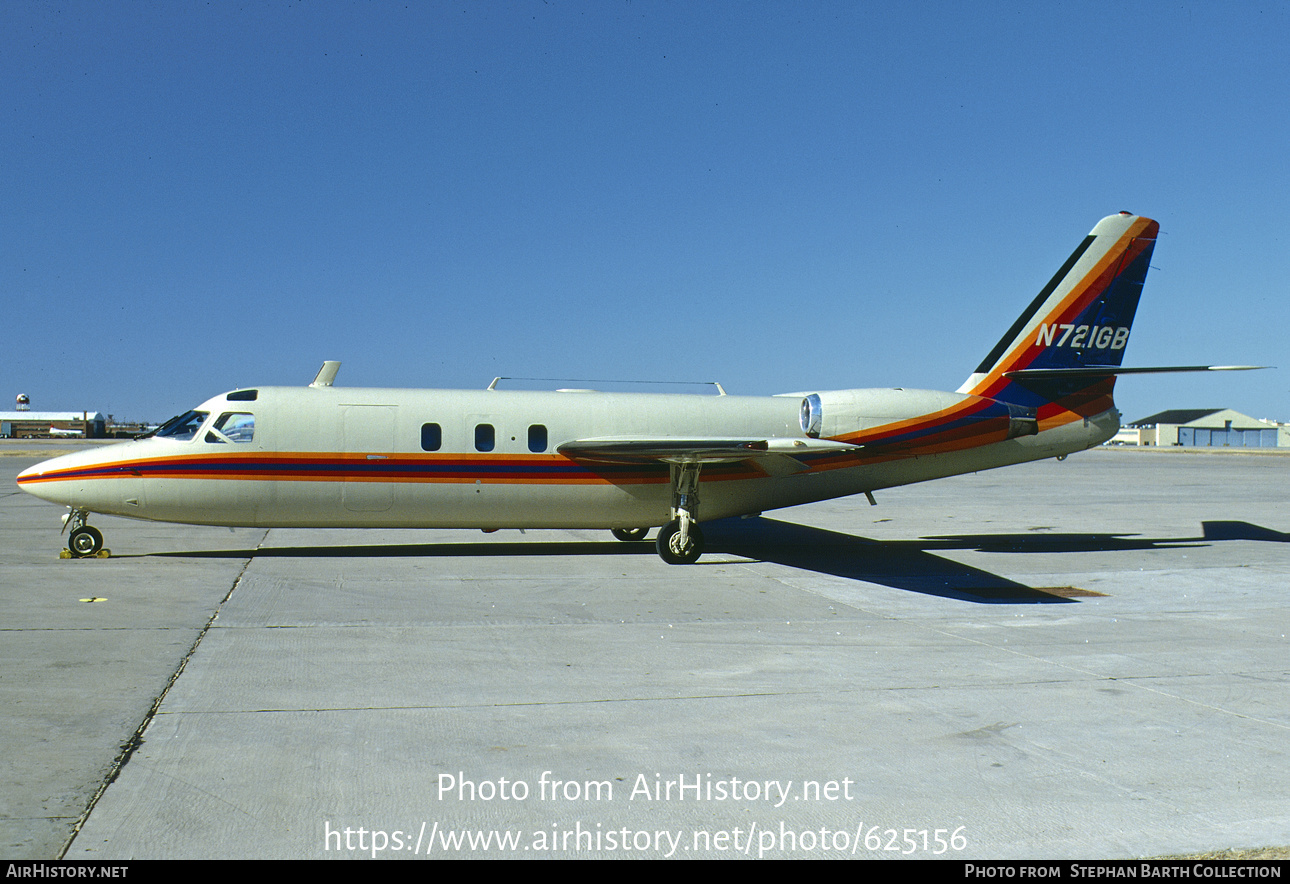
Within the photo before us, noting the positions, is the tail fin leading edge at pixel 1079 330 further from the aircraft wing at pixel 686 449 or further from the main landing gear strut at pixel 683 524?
the main landing gear strut at pixel 683 524

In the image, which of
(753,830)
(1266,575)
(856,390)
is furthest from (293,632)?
(1266,575)

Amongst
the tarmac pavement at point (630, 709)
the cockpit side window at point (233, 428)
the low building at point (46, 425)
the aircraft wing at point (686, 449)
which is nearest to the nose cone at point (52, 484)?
the tarmac pavement at point (630, 709)

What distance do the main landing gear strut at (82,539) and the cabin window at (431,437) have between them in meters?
5.24

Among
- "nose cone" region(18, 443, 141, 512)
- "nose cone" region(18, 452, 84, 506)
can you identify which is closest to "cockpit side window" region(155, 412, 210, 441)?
"nose cone" region(18, 443, 141, 512)

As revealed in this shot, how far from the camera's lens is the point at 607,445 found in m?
15.1

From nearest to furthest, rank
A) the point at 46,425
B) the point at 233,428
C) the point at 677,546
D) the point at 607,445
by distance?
1. the point at 233,428
2. the point at 607,445
3. the point at 677,546
4. the point at 46,425

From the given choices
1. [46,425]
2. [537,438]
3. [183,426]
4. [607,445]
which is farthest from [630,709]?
[46,425]

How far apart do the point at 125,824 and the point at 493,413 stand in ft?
36.8

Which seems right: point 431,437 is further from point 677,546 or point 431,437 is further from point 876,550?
point 876,550

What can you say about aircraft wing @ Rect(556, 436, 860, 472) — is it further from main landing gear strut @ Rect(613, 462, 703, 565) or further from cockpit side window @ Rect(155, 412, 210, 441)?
cockpit side window @ Rect(155, 412, 210, 441)

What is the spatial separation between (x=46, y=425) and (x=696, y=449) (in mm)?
146680

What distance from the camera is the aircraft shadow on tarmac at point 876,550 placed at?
13.7 m

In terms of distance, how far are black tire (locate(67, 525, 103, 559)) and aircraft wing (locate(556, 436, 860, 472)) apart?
7.36m

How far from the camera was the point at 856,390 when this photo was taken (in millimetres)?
17203
